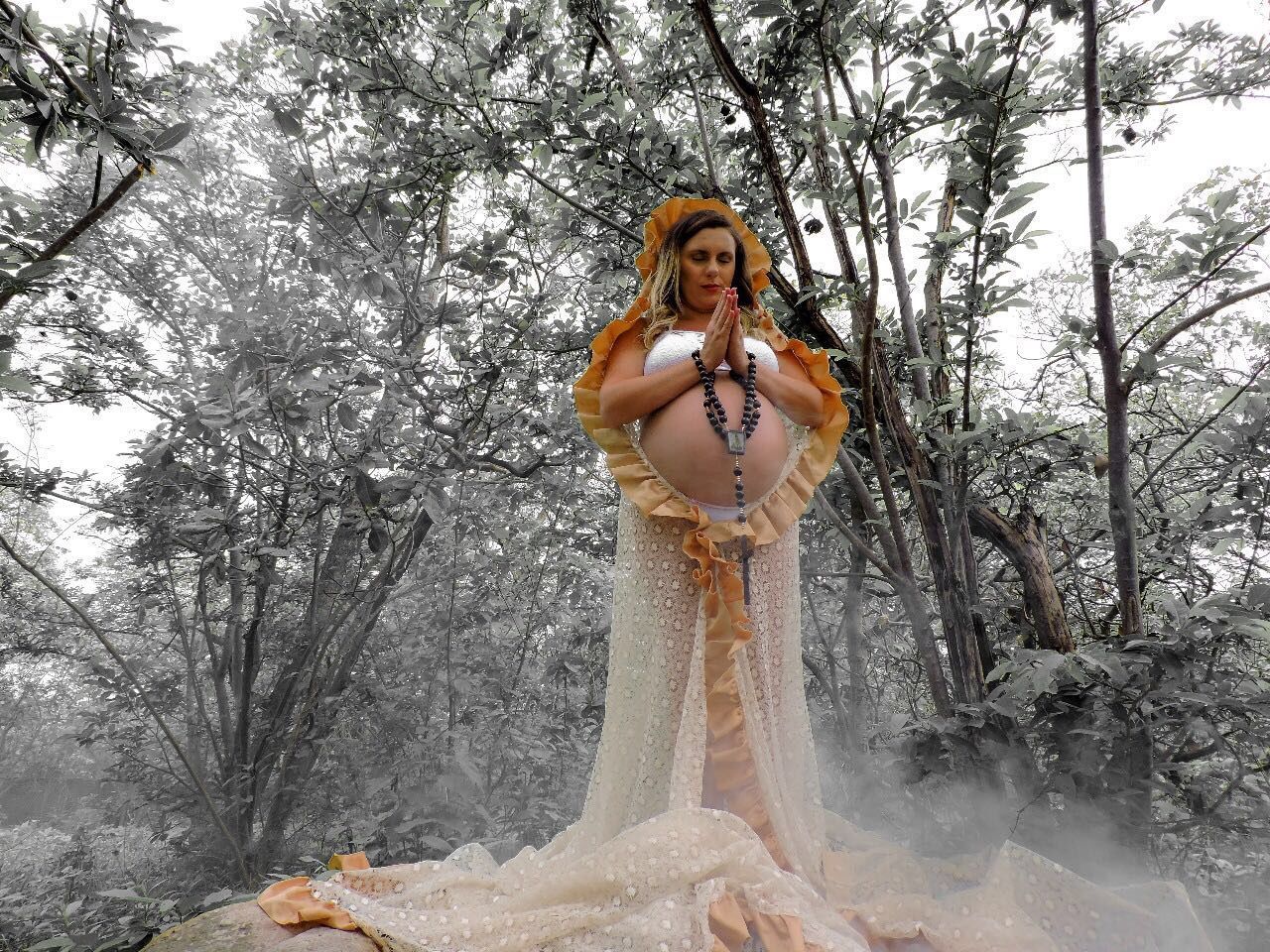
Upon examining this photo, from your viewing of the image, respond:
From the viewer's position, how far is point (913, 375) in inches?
87.2

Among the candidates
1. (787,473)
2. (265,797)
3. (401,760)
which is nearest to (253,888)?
(265,797)

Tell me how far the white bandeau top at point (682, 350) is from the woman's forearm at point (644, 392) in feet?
0.11

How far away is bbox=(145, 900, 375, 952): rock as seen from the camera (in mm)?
1269

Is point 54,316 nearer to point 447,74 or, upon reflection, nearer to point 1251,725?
point 447,74

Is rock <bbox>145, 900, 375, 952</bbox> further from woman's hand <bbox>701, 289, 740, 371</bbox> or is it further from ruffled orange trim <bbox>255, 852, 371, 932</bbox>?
woman's hand <bbox>701, 289, 740, 371</bbox>

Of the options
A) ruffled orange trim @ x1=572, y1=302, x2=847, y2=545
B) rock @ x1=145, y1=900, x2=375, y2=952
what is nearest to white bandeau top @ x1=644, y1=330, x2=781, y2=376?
ruffled orange trim @ x1=572, y1=302, x2=847, y2=545

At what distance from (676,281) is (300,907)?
1730 mm

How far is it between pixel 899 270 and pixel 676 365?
1022 mm

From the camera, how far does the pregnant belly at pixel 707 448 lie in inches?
61.1

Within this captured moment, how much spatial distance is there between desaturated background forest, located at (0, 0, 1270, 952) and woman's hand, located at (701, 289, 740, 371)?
0.61m

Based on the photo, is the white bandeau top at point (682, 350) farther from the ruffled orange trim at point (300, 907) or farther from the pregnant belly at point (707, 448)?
the ruffled orange trim at point (300, 907)

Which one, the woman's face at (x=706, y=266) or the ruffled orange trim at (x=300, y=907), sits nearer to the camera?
the ruffled orange trim at (x=300, y=907)

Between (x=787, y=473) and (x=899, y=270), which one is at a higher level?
(x=899, y=270)

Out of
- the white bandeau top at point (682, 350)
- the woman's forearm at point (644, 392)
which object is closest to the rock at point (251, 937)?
the woman's forearm at point (644, 392)
